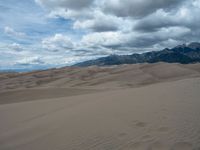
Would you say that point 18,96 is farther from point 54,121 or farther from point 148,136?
point 148,136

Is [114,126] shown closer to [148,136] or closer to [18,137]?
[148,136]

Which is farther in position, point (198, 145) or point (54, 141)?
point (54, 141)

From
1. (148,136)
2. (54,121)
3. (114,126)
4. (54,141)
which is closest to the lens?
(148,136)

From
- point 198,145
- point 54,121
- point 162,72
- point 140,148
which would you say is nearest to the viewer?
point 198,145

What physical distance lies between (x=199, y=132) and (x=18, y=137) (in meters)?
5.59

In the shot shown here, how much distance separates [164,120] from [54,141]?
3289 millimetres

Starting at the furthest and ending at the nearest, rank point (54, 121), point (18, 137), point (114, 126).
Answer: point (54, 121) < point (18, 137) < point (114, 126)

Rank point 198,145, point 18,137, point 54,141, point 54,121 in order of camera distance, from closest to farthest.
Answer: point 198,145, point 54,141, point 18,137, point 54,121

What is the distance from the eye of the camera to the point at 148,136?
5547 millimetres

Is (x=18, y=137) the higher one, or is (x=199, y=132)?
(x=199, y=132)

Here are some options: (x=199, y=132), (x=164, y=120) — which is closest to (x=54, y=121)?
(x=164, y=120)

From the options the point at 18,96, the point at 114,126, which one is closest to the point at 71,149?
the point at 114,126

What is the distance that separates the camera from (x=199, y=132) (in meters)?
5.30

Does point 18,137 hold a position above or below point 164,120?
below
